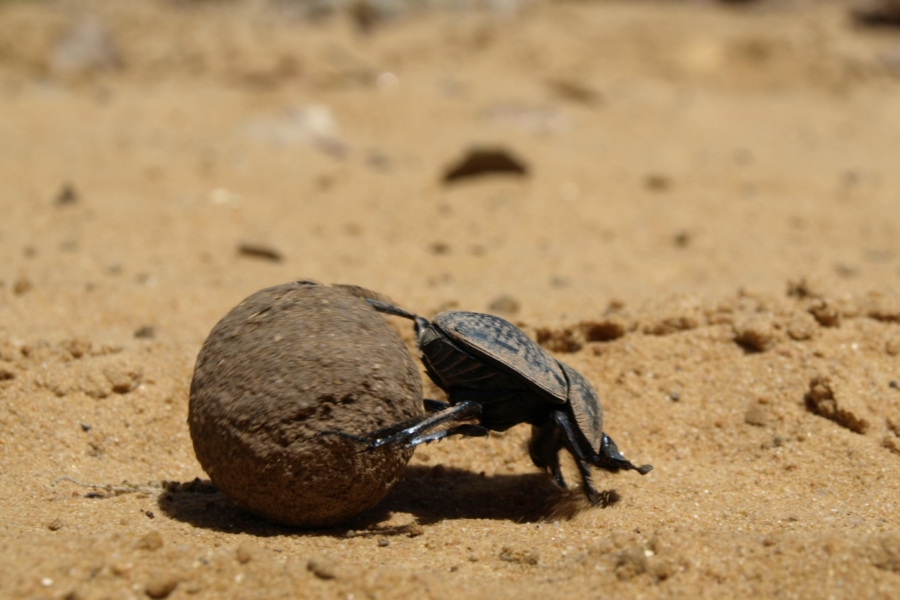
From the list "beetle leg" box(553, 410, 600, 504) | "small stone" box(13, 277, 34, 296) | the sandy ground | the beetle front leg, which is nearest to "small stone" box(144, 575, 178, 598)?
the sandy ground

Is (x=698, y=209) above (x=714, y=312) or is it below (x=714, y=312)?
below

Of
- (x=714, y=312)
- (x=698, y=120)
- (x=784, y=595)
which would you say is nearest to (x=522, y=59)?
(x=698, y=120)

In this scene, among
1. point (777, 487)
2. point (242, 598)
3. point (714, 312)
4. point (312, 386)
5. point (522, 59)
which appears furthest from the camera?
point (522, 59)

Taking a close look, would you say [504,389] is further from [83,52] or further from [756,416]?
[83,52]

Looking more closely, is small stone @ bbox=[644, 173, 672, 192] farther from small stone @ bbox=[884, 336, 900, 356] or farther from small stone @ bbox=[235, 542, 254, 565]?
small stone @ bbox=[235, 542, 254, 565]

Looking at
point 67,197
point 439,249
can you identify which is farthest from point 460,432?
point 67,197

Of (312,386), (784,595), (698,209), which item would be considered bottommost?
(698,209)

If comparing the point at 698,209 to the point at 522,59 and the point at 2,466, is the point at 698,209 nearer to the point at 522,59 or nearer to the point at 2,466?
the point at 522,59
